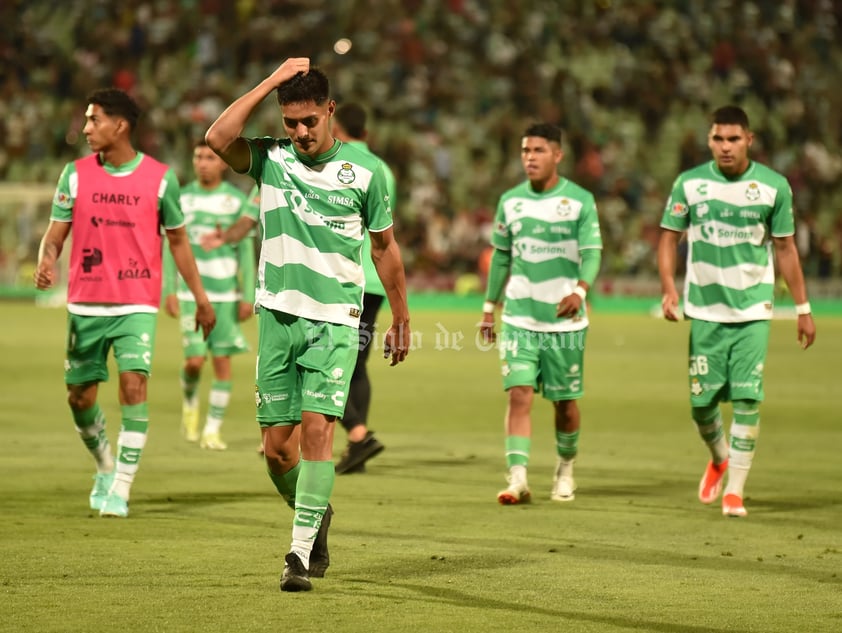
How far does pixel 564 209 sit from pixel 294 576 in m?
4.14

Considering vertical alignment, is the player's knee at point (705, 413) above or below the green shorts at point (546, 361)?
below

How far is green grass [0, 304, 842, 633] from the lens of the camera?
615 centimetres

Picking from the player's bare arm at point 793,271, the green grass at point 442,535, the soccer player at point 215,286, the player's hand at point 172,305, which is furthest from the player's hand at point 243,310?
the player's bare arm at point 793,271

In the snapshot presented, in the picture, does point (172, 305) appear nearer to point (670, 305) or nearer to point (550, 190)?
point (550, 190)

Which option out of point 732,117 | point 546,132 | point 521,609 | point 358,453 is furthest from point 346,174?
point 358,453

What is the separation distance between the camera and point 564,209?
9.92 metres

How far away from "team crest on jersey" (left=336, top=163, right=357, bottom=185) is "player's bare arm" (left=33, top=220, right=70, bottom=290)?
2.42 m

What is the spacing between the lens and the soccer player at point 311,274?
21.9 feet

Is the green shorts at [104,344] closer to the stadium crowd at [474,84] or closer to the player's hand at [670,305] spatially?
the player's hand at [670,305]

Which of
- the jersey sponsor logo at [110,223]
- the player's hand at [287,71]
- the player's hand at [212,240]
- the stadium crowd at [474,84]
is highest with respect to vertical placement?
the stadium crowd at [474,84]

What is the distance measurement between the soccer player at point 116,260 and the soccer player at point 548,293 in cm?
211

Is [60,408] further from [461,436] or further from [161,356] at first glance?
[161,356]

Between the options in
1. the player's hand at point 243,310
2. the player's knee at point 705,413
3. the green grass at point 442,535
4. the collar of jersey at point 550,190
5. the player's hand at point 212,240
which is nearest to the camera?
the green grass at point 442,535

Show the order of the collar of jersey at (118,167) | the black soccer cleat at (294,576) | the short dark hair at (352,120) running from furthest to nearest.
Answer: the short dark hair at (352,120)
the collar of jersey at (118,167)
the black soccer cleat at (294,576)
